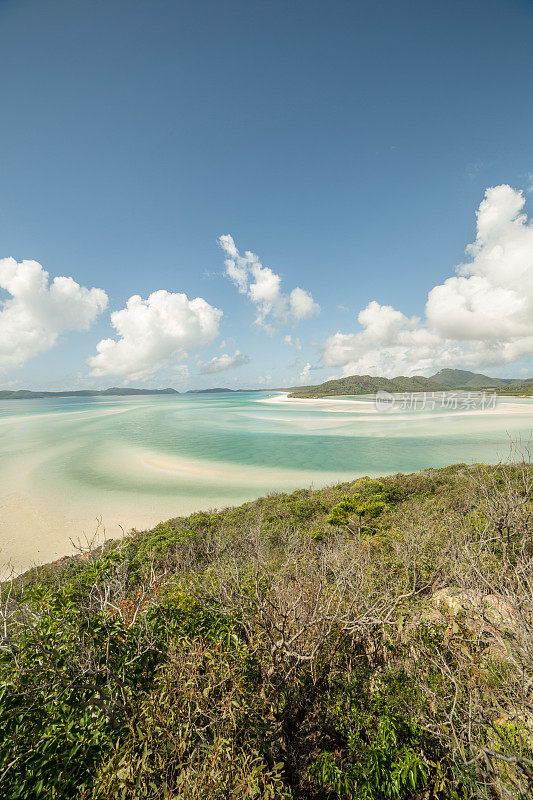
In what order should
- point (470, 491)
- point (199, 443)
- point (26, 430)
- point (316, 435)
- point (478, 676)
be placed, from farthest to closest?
point (26, 430)
point (316, 435)
point (199, 443)
point (470, 491)
point (478, 676)

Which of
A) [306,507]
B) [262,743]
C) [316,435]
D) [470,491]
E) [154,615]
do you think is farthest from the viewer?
[316,435]

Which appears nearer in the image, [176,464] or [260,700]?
[260,700]

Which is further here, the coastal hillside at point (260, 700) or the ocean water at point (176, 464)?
the ocean water at point (176, 464)

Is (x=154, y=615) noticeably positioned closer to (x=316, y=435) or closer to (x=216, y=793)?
(x=216, y=793)

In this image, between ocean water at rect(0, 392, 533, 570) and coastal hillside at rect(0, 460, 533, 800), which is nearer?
coastal hillside at rect(0, 460, 533, 800)

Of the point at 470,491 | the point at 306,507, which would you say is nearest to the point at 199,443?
the point at 306,507

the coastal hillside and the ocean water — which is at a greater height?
the coastal hillside

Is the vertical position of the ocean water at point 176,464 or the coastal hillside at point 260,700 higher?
the coastal hillside at point 260,700

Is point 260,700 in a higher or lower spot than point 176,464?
higher
